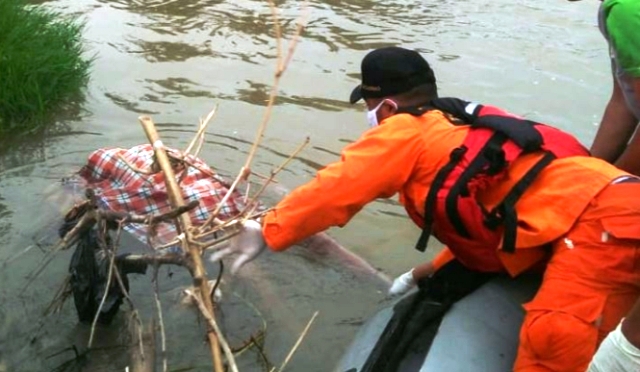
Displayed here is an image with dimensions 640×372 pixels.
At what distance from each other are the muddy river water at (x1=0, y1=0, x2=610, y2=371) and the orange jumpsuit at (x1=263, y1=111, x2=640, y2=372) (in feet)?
4.63

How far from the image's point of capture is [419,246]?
3.16m

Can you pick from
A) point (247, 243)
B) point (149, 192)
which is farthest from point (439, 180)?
point (149, 192)

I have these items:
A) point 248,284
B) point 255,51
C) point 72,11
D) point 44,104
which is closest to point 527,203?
point 248,284

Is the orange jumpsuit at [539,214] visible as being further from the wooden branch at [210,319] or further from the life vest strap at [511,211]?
the wooden branch at [210,319]

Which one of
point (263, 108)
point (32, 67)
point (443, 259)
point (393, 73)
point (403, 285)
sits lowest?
point (263, 108)

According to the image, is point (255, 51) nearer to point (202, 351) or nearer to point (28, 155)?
point (28, 155)

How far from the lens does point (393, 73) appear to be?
334 centimetres

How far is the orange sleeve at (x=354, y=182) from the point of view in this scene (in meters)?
3.05

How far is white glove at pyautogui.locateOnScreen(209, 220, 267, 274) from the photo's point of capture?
10.5 feet

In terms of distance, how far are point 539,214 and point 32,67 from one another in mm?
4541

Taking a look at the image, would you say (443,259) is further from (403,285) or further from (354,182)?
(354,182)

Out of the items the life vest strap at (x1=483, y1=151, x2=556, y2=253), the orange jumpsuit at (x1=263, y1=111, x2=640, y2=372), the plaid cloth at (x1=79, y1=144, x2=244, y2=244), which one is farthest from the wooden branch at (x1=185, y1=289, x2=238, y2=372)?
the plaid cloth at (x1=79, y1=144, x2=244, y2=244)

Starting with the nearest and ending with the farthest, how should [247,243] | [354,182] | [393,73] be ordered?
[354,182] → [247,243] → [393,73]

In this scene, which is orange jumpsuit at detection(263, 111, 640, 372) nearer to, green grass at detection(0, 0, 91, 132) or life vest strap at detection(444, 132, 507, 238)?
life vest strap at detection(444, 132, 507, 238)
